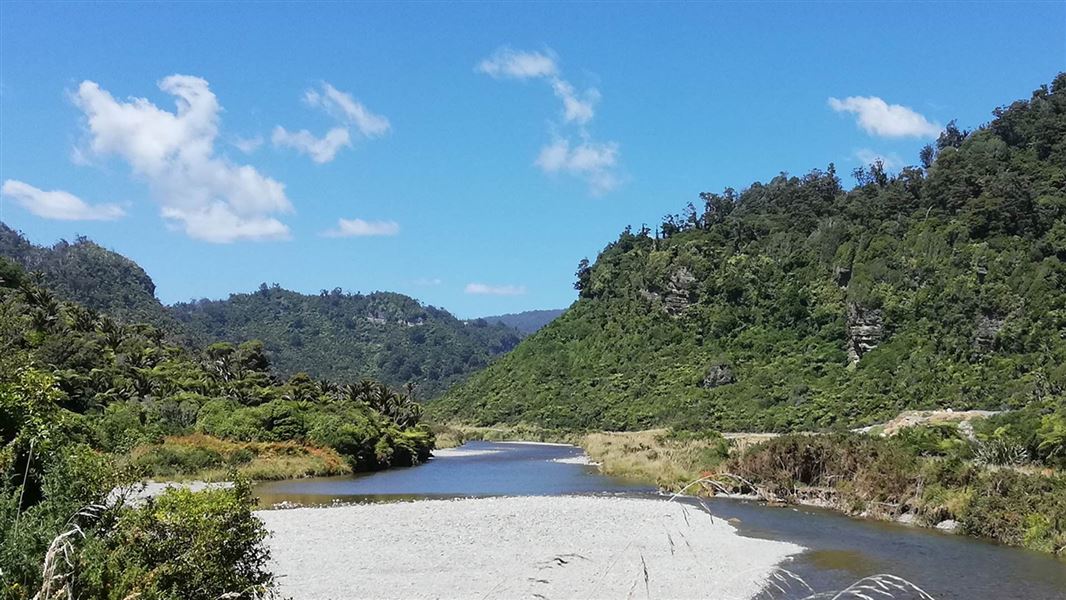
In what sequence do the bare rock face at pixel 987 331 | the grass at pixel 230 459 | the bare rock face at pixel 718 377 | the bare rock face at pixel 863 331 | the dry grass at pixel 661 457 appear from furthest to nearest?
the bare rock face at pixel 718 377 → the bare rock face at pixel 863 331 → the bare rock face at pixel 987 331 → the dry grass at pixel 661 457 → the grass at pixel 230 459

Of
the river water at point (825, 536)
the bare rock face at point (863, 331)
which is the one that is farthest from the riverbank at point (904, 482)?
the bare rock face at point (863, 331)

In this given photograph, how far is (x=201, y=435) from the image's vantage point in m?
54.2

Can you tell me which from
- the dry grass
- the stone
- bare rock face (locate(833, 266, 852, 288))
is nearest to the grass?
the dry grass

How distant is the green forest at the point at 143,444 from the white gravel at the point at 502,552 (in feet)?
20.6

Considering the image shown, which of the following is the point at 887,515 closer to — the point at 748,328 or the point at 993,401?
the point at 993,401

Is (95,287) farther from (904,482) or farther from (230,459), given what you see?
(904,482)

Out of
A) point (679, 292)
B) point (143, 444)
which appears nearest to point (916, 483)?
point (143, 444)

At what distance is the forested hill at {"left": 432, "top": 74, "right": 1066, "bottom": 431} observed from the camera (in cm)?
8269

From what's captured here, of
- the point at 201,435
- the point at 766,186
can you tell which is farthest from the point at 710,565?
the point at 766,186

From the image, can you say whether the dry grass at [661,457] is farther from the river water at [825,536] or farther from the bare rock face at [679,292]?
the bare rock face at [679,292]

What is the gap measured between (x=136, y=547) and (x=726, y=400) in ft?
311

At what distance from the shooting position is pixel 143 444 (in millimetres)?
47656

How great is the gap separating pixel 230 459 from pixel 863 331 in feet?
245

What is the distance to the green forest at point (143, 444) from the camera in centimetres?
966
